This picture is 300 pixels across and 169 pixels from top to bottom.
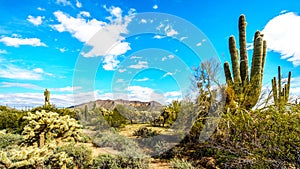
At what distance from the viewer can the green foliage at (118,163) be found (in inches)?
226

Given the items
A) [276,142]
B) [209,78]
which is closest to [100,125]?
[209,78]

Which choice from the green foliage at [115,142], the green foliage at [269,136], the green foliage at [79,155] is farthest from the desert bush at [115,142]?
the green foliage at [269,136]

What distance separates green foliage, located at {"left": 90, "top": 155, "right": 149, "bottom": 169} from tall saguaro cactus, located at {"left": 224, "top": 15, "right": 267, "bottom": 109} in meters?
4.28

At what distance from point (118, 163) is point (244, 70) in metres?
6.56

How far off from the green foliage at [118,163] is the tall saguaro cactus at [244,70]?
428 centimetres

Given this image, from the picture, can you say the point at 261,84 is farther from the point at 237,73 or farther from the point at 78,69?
the point at 78,69

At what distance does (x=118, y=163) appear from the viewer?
19.3 ft

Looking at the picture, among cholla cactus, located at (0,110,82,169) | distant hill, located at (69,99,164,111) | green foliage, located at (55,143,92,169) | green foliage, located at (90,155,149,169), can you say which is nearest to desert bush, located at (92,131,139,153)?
green foliage, located at (55,143,92,169)

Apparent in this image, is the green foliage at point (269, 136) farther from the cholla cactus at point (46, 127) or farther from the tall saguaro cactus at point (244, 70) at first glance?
the cholla cactus at point (46, 127)

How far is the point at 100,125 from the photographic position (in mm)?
14945

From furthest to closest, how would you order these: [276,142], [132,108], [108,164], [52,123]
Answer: [132,108] → [108,164] → [276,142] → [52,123]

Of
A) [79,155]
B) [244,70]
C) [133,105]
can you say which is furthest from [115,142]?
[133,105]

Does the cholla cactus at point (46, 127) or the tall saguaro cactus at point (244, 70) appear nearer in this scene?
the cholla cactus at point (46, 127)

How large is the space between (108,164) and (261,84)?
21.8 feet
